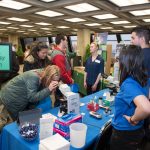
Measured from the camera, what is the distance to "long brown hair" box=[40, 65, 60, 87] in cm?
191

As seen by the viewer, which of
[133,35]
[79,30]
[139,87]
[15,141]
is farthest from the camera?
[79,30]

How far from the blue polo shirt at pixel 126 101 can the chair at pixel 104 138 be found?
4.4 inches

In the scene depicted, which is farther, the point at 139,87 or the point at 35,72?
the point at 35,72

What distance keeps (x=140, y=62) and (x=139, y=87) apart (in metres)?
0.18

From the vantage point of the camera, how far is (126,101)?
1302mm

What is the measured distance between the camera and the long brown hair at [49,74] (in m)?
1.91

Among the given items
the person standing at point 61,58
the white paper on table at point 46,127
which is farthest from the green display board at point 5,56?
the white paper on table at point 46,127

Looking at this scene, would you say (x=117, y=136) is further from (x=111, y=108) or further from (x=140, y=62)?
(x=111, y=108)

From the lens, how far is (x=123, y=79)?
139cm

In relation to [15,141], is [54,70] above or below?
above

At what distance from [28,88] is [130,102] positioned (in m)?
1.08

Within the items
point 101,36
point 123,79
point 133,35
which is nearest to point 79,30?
point 101,36

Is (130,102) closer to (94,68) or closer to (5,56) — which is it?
(5,56)

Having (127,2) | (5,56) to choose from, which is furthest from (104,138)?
(127,2)
